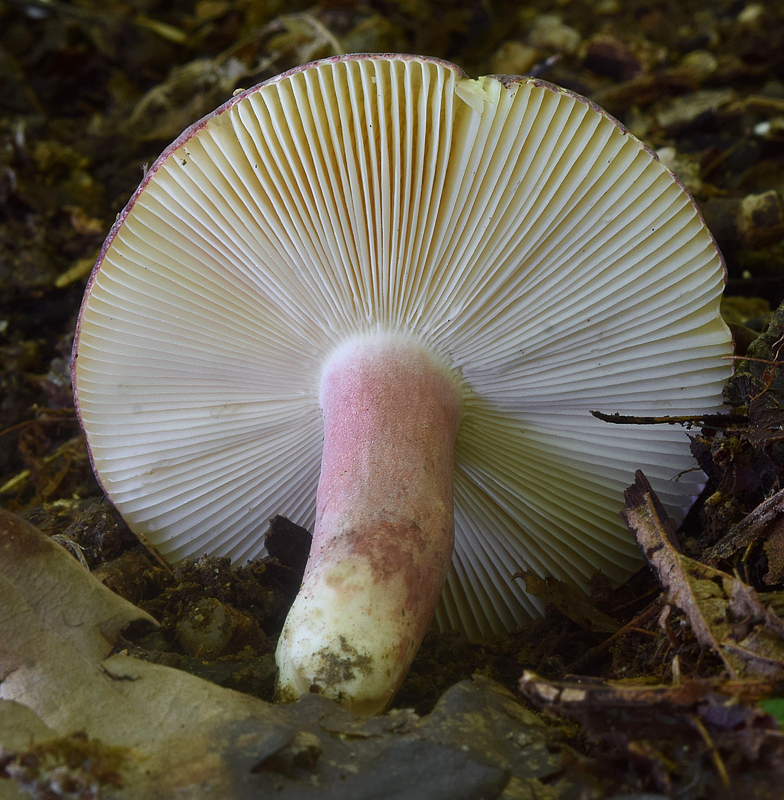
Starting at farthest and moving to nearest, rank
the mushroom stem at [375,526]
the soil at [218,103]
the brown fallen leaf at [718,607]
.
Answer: the soil at [218,103], the mushroom stem at [375,526], the brown fallen leaf at [718,607]

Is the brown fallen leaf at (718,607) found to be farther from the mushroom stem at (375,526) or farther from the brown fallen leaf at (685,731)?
the mushroom stem at (375,526)

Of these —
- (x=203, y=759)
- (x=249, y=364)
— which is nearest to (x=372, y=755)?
(x=203, y=759)

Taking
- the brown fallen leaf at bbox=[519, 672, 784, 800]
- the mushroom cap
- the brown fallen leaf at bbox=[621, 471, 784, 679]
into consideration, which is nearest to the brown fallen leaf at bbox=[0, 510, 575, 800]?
the brown fallen leaf at bbox=[519, 672, 784, 800]

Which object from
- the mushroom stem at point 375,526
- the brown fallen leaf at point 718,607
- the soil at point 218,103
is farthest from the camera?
the soil at point 218,103

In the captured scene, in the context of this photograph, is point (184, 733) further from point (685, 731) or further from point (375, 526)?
point (685, 731)

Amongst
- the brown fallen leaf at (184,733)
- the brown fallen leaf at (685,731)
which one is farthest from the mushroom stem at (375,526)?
the brown fallen leaf at (685,731)

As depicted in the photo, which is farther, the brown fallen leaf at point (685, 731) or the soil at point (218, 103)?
the soil at point (218, 103)

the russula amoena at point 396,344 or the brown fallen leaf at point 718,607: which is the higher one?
the russula amoena at point 396,344

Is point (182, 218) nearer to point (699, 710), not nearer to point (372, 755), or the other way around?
point (372, 755)
